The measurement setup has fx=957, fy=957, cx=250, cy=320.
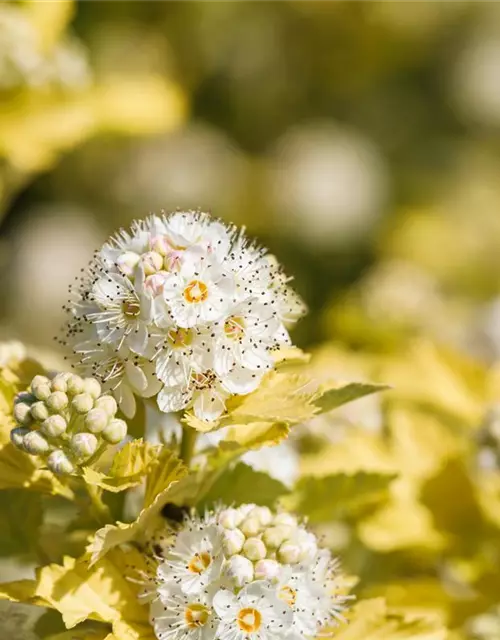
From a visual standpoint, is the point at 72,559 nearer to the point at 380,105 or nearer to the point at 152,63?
the point at 152,63

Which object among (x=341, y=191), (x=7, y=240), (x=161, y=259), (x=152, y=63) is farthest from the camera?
(x=341, y=191)

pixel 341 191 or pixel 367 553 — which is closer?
pixel 367 553

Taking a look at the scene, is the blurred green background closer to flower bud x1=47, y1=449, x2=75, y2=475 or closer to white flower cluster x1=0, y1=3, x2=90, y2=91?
white flower cluster x1=0, y1=3, x2=90, y2=91

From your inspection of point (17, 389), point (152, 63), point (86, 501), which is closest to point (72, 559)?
Answer: point (86, 501)

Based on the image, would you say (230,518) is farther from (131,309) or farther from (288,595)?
(131,309)

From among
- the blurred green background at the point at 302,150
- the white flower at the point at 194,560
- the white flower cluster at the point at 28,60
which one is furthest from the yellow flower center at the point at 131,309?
the blurred green background at the point at 302,150

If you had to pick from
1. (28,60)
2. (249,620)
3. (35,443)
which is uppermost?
(28,60)

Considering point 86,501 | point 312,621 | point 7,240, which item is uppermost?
point 7,240

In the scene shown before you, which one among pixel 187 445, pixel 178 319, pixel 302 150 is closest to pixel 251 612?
pixel 187 445
